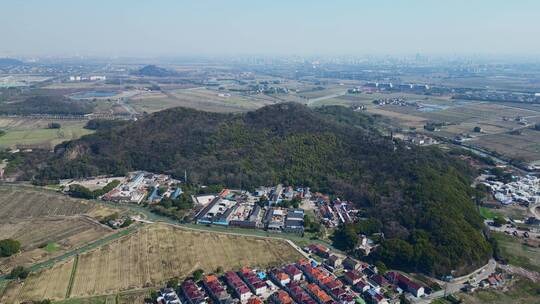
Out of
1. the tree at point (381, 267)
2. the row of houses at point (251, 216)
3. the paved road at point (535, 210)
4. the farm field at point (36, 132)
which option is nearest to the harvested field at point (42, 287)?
the row of houses at point (251, 216)

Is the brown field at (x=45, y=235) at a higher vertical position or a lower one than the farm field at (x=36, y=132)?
lower

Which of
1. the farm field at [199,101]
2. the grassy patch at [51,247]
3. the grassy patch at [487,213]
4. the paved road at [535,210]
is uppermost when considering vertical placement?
the farm field at [199,101]

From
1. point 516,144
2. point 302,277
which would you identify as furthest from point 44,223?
point 516,144

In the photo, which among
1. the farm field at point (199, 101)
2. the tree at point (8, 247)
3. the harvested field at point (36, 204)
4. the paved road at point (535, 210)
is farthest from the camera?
the farm field at point (199, 101)

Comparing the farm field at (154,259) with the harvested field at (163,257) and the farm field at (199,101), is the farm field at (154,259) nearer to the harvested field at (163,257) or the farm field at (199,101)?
the harvested field at (163,257)

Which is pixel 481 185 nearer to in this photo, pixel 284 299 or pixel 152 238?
pixel 284 299

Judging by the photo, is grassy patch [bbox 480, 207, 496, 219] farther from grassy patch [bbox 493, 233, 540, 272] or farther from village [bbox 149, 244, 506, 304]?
village [bbox 149, 244, 506, 304]

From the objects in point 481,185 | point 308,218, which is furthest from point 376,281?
point 481,185
